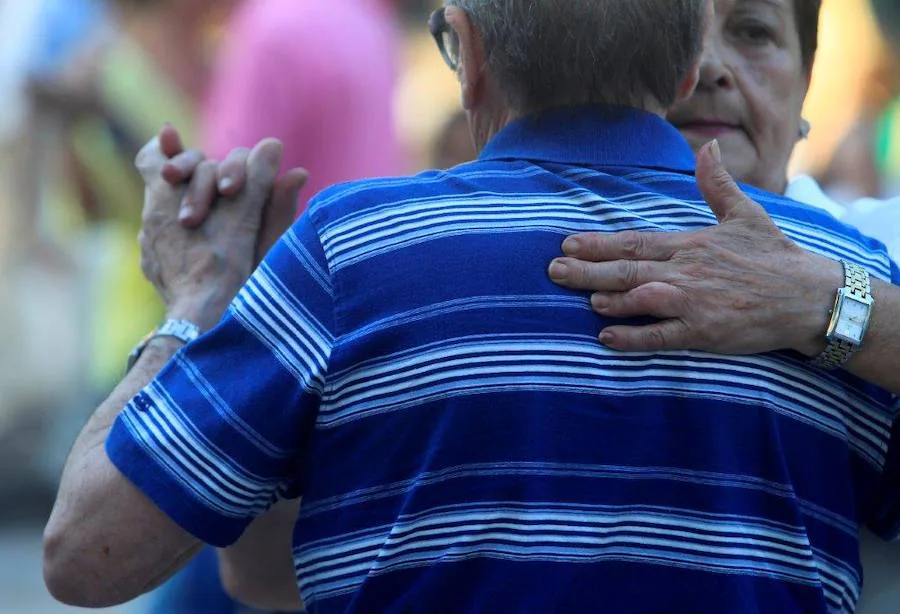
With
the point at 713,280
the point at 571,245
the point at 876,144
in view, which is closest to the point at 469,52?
the point at 571,245

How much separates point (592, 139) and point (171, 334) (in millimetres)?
680

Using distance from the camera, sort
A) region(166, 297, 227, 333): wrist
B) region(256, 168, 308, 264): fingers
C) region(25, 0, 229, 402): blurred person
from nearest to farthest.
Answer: region(166, 297, 227, 333): wrist
region(256, 168, 308, 264): fingers
region(25, 0, 229, 402): blurred person

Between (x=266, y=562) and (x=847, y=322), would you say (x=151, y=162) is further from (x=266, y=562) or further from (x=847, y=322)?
(x=847, y=322)

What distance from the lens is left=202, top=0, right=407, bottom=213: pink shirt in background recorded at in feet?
10.2

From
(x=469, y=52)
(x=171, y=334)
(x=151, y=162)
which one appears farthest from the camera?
(x=151, y=162)

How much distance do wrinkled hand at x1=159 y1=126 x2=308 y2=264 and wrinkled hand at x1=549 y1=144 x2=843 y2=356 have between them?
2.17ft

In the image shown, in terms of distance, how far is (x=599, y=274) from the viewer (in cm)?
158

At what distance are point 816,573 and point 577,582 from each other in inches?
12.3

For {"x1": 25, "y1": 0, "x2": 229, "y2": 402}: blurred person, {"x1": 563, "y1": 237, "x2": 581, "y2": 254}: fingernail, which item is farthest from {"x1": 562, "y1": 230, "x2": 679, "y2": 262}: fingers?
{"x1": 25, "y1": 0, "x2": 229, "y2": 402}: blurred person

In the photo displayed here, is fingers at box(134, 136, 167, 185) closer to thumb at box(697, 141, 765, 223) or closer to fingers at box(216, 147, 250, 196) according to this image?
fingers at box(216, 147, 250, 196)

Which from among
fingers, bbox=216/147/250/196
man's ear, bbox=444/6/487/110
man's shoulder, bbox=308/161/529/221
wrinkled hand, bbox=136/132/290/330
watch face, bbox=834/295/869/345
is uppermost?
man's ear, bbox=444/6/487/110

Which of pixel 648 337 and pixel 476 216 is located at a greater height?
pixel 476 216

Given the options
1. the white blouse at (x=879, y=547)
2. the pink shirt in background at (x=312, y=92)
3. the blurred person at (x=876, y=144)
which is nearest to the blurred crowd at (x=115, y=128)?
the pink shirt in background at (x=312, y=92)

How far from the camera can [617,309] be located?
1587 millimetres
